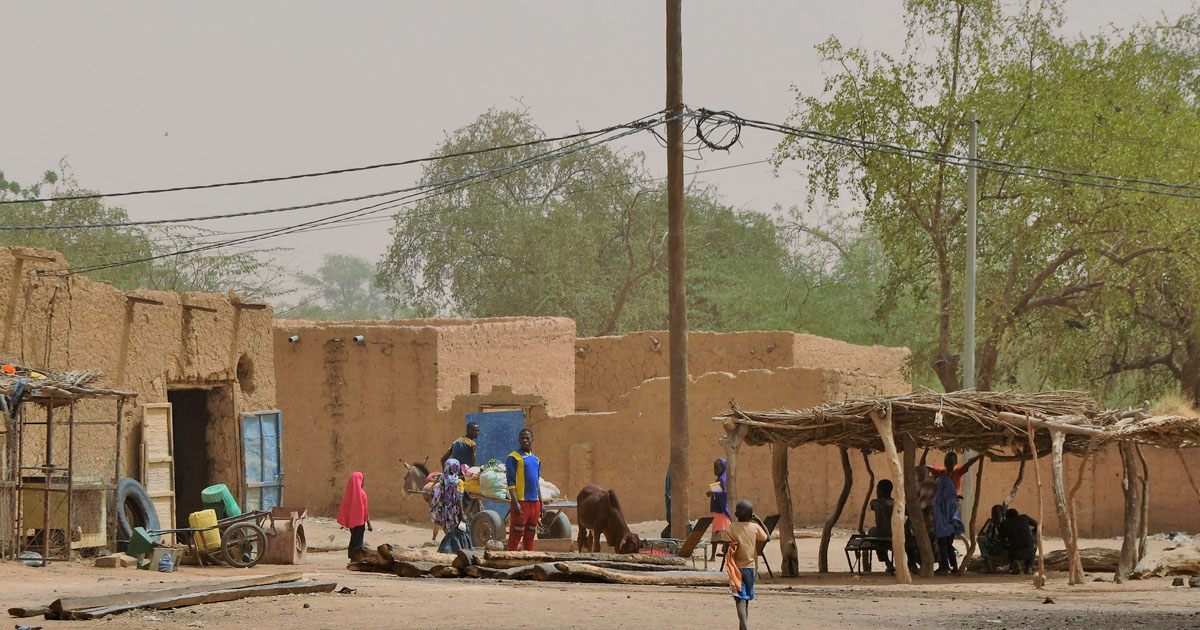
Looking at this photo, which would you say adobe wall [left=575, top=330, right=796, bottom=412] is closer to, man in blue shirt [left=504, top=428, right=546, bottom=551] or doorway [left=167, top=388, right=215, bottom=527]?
doorway [left=167, top=388, right=215, bottom=527]

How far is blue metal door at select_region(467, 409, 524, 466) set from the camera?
24219 millimetres

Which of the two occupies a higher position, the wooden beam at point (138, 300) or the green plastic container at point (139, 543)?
the wooden beam at point (138, 300)

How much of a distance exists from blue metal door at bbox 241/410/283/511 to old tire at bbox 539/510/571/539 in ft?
12.6

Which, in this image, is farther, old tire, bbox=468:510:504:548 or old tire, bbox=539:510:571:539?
old tire, bbox=468:510:504:548

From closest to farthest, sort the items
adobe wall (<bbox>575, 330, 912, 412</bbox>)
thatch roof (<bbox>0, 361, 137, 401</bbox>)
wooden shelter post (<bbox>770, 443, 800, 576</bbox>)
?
thatch roof (<bbox>0, 361, 137, 401</bbox>)
wooden shelter post (<bbox>770, 443, 800, 576</bbox>)
adobe wall (<bbox>575, 330, 912, 412</bbox>)

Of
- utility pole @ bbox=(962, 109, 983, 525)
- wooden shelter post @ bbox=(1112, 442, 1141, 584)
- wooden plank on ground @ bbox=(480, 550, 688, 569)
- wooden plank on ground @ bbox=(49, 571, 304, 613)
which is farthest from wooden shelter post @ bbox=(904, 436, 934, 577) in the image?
wooden plank on ground @ bbox=(49, 571, 304, 613)

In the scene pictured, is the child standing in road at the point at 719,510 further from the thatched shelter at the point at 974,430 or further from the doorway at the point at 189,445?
the doorway at the point at 189,445

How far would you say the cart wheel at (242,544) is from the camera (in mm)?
15820

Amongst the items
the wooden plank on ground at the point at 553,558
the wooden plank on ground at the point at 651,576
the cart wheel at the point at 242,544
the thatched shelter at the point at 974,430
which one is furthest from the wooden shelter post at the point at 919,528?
the cart wheel at the point at 242,544

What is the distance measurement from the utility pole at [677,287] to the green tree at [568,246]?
27.2 meters

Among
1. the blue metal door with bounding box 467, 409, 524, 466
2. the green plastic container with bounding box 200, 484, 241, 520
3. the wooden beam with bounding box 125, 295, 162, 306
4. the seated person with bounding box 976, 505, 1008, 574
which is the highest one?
the wooden beam with bounding box 125, 295, 162, 306

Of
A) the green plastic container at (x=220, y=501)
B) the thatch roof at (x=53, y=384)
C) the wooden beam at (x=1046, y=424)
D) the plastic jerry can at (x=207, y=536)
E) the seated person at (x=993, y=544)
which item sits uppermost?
the thatch roof at (x=53, y=384)

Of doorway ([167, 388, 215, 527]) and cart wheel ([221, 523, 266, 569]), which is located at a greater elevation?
doorway ([167, 388, 215, 527])

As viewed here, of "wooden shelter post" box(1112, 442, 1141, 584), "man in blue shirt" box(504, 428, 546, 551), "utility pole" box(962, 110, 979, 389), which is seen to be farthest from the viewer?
"utility pole" box(962, 110, 979, 389)
